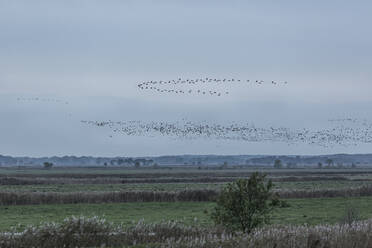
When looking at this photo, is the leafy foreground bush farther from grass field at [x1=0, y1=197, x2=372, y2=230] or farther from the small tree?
grass field at [x1=0, y1=197, x2=372, y2=230]

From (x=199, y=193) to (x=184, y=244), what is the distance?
142ft

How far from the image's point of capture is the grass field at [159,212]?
38.1 meters

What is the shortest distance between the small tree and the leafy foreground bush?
55 centimetres

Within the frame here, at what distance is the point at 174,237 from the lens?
56.8 feet

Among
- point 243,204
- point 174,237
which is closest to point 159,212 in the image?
point 243,204

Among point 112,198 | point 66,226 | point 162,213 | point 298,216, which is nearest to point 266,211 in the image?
point 66,226

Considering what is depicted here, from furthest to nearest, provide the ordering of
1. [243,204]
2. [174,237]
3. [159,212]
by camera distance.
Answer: [159,212]
[243,204]
[174,237]

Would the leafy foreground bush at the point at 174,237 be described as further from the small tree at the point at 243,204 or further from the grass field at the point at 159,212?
the grass field at the point at 159,212

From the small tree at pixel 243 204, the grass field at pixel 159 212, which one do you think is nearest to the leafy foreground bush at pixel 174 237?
the small tree at pixel 243 204

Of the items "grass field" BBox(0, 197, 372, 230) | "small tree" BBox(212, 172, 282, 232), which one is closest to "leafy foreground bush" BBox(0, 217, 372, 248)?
"small tree" BBox(212, 172, 282, 232)

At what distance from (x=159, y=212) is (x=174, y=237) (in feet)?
91.7

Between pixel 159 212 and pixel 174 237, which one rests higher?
pixel 174 237

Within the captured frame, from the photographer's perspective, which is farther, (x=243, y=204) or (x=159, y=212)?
(x=159, y=212)

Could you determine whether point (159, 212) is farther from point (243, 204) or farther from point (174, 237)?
point (174, 237)
